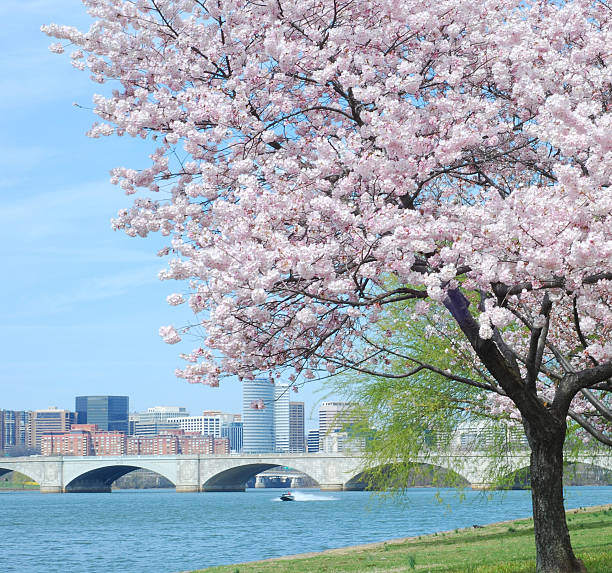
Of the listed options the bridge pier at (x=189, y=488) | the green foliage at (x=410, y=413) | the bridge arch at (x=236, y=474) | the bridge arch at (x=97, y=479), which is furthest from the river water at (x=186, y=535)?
the bridge arch at (x=97, y=479)

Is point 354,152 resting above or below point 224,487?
above

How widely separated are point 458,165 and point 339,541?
99.0ft

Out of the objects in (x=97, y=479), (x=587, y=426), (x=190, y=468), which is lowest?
(x=97, y=479)

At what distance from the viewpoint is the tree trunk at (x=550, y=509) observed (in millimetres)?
10430

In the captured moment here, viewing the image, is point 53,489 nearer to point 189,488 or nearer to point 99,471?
point 99,471

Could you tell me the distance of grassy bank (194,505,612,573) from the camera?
1236cm

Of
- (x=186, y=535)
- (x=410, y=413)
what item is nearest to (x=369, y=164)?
(x=410, y=413)

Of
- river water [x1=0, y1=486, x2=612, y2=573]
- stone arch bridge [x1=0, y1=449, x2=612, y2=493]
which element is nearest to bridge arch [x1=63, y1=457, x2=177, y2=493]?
stone arch bridge [x1=0, y1=449, x2=612, y2=493]

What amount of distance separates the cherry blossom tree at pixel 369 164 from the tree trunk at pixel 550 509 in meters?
0.02

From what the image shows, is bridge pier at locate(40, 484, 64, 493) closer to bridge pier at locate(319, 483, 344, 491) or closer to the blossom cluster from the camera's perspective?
bridge pier at locate(319, 483, 344, 491)

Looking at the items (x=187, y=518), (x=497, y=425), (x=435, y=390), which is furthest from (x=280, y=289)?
(x=187, y=518)

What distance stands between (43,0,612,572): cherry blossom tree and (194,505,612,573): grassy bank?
A: 6.74 feet

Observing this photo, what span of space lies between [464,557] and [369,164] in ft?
38.2

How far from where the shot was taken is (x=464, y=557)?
17.5 meters
